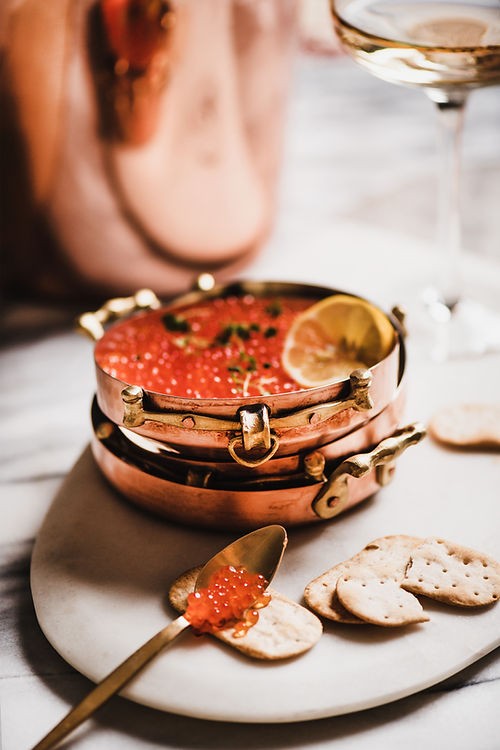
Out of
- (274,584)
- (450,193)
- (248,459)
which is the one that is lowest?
(274,584)

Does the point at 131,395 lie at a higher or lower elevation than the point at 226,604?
higher

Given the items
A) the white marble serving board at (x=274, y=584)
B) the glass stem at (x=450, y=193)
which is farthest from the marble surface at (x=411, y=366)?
the glass stem at (x=450, y=193)

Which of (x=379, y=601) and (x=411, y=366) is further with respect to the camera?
(x=411, y=366)

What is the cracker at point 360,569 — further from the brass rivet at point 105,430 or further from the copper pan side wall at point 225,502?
the brass rivet at point 105,430

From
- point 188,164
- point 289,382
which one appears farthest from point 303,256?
point 289,382

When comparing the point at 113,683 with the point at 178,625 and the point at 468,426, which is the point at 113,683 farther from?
the point at 468,426

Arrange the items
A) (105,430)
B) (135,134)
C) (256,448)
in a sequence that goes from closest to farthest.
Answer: (256,448) < (105,430) < (135,134)

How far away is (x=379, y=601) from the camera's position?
2.31 feet

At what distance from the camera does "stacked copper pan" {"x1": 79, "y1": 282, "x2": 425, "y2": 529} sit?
29.5 inches

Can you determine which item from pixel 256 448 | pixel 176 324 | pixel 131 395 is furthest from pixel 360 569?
pixel 176 324

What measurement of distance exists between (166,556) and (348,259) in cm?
75

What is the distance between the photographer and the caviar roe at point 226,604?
69cm

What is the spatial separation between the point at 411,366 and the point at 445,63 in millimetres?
380

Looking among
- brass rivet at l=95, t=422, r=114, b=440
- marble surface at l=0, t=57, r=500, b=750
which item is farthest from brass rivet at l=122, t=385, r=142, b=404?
marble surface at l=0, t=57, r=500, b=750
